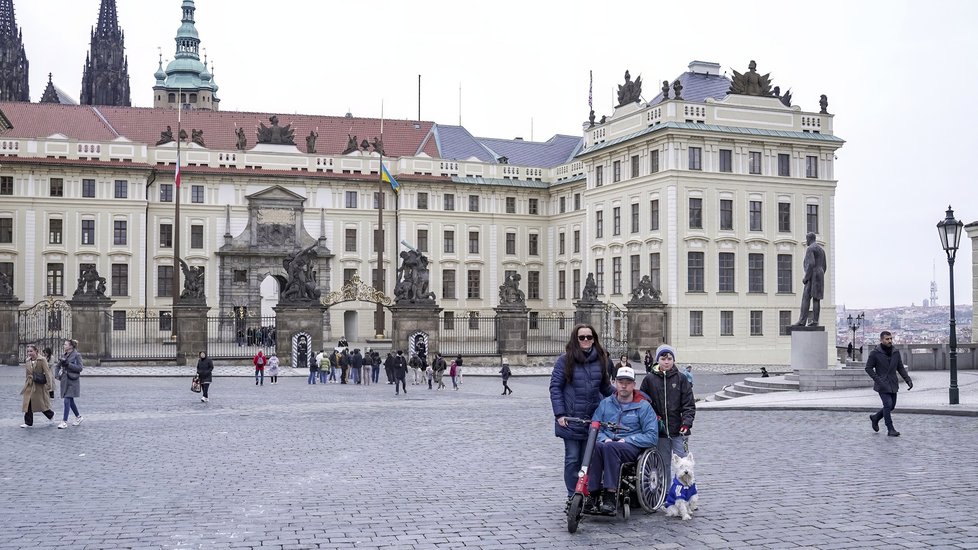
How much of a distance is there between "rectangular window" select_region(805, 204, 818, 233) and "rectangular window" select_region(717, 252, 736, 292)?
14.6 ft

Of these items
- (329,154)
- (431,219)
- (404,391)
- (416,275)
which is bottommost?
(404,391)

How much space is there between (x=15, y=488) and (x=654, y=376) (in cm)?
662

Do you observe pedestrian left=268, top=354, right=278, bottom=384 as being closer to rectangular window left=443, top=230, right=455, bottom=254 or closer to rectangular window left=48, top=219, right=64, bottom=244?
rectangular window left=48, top=219, right=64, bottom=244

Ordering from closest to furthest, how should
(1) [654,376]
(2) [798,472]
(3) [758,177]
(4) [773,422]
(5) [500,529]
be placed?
(5) [500,529] < (1) [654,376] < (2) [798,472] < (4) [773,422] < (3) [758,177]

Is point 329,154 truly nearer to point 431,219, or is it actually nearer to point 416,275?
point 431,219

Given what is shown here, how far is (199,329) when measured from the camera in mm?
39875

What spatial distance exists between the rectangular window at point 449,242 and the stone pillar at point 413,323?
82.6 ft

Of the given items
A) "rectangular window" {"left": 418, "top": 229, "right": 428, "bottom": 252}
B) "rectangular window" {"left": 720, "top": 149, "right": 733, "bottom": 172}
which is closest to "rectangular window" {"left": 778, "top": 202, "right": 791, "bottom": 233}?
"rectangular window" {"left": 720, "top": 149, "right": 733, "bottom": 172}

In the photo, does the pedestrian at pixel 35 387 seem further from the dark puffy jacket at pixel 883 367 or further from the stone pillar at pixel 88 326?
the stone pillar at pixel 88 326

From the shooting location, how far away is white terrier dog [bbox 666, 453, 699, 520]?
920cm

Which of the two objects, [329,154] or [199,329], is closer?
[199,329]

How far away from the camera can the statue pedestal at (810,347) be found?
25.4 m

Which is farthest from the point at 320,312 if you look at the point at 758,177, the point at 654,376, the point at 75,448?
the point at 654,376

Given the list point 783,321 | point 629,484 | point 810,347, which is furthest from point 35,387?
point 783,321
